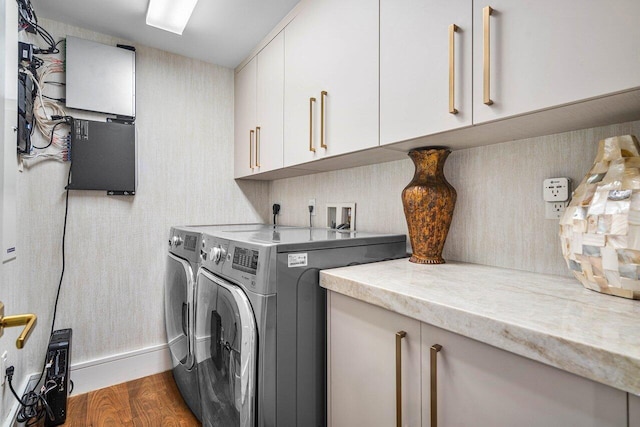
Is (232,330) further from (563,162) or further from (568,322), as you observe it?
(563,162)

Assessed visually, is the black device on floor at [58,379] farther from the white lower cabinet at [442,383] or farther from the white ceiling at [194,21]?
the white ceiling at [194,21]

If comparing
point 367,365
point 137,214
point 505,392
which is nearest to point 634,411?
point 505,392

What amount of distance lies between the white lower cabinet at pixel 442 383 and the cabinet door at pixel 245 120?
146 cm

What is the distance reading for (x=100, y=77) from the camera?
6.43ft

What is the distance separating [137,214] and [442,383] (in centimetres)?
213

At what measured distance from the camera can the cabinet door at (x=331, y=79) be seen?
4.09ft

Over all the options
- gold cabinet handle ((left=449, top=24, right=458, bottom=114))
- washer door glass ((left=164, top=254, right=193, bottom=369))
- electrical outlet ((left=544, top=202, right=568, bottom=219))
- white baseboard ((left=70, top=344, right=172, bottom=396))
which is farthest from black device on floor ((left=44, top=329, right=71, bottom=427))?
electrical outlet ((left=544, top=202, right=568, bottom=219))

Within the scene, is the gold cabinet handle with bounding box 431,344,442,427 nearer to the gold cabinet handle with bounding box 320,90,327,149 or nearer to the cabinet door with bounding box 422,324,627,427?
the cabinet door with bounding box 422,324,627,427

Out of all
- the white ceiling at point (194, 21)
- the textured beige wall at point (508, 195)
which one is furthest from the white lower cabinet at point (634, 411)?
the white ceiling at point (194, 21)

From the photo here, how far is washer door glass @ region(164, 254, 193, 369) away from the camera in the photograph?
1.67 metres

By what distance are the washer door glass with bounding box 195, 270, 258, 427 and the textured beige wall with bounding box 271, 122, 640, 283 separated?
33.7 inches

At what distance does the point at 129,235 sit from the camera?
211 centimetres

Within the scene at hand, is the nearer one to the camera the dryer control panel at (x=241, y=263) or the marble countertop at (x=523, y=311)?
the marble countertop at (x=523, y=311)

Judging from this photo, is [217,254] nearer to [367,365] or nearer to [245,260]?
[245,260]
